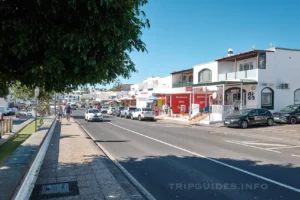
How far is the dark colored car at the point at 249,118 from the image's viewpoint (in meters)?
22.7

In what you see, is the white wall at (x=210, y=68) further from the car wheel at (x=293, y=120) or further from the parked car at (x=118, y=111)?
the parked car at (x=118, y=111)

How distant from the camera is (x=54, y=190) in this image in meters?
6.02

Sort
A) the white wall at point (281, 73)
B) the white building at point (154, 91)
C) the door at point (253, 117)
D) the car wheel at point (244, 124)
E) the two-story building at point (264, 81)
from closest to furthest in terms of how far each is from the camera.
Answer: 1. the car wheel at point (244, 124)
2. the door at point (253, 117)
3. the two-story building at point (264, 81)
4. the white wall at point (281, 73)
5. the white building at point (154, 91)

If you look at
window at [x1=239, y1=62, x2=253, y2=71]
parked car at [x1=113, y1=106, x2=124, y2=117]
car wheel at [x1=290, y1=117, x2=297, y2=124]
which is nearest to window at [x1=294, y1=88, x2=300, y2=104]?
window at [x1=239, y1=62, x2=253, y2=71]

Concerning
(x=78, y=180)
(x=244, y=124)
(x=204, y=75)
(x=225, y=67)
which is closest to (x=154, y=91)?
(x=204, y=75)

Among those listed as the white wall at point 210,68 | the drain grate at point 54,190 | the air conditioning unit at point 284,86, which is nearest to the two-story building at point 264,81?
the air conditioning unit at point 284,86

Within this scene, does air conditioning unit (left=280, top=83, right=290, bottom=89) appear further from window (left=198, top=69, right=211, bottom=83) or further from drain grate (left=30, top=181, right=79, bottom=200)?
drain grate (left=30, top=181, right=79, bottom=200)

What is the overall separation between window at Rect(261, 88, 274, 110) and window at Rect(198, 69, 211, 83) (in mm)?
8449

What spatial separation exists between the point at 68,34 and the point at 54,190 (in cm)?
362

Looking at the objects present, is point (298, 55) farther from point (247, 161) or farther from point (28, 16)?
point (28, 16)

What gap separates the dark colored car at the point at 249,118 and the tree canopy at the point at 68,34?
64.1 feet

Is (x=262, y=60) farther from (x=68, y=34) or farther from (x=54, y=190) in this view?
(x=68, y=34)

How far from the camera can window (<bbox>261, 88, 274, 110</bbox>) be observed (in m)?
28.1

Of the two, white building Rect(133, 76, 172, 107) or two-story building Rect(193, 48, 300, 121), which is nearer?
two-story building Rect(193, 48, 300, 121)
